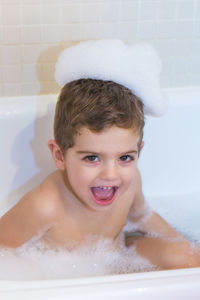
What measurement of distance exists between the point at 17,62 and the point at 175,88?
498mm

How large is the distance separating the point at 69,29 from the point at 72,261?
641mm

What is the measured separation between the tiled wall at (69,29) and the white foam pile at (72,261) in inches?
19.0

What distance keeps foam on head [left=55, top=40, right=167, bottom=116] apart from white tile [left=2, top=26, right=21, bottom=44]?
26 cm

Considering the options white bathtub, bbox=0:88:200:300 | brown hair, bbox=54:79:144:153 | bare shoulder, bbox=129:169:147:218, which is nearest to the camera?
brown hair, bbox=54:79:144:153

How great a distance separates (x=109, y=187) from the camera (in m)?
1.08

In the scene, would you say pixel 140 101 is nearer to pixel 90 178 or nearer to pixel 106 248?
pixel 90 178

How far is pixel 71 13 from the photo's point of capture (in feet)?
4.39

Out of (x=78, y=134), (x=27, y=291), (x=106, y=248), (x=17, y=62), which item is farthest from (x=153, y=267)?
(x=17, y=62)

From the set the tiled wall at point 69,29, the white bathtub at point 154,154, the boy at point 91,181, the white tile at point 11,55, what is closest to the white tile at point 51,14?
the tiled wall at point 69,29

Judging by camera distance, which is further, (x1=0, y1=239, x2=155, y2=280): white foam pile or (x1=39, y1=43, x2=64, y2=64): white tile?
(x1=39, y1=43, x2=64, y2=64): white tile

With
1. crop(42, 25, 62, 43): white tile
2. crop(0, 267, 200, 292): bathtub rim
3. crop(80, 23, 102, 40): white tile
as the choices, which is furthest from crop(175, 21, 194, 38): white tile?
crop(0, 267, 200, 292): bathtub rim

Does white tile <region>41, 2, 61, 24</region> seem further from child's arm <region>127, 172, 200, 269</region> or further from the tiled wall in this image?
child's arm <region>127, 172, 200, 269</region>

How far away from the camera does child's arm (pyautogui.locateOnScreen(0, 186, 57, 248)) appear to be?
1.10 meters

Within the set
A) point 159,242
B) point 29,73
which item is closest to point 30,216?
point 159,242
